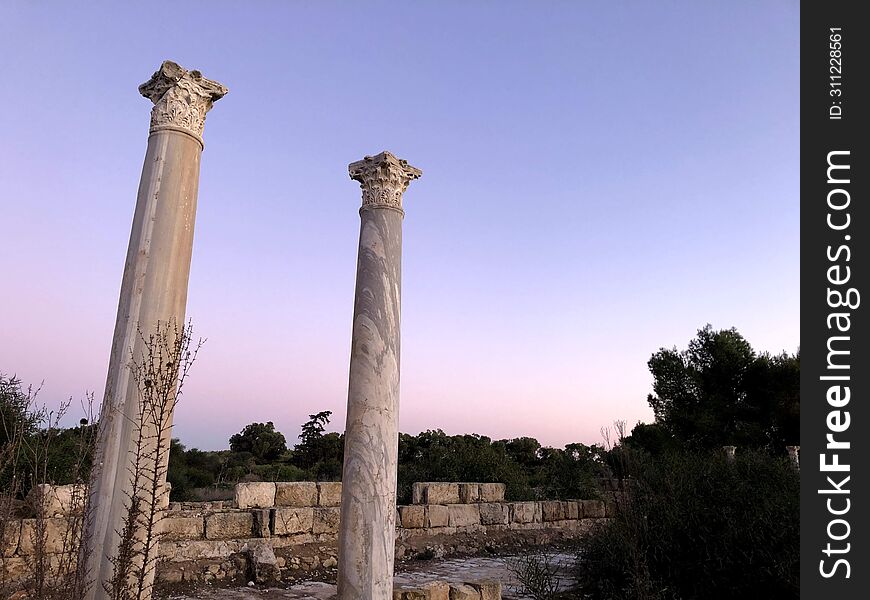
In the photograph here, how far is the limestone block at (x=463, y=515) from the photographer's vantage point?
13523 mm

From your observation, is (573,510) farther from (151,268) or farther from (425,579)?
(151,268)

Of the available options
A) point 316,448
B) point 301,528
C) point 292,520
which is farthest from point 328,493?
point 316,448

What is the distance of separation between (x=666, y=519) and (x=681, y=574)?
81 centimetres

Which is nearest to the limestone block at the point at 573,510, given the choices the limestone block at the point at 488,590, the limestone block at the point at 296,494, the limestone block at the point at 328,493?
the limestone block at the point at 328,493

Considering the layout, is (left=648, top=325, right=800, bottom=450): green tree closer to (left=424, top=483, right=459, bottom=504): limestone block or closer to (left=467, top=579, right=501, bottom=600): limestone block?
(left=424, top=483, right=459, bottom=504): limestone block

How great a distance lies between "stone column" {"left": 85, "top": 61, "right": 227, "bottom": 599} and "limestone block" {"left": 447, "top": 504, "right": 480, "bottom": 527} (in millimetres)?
9585

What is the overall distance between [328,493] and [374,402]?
19.0 feet

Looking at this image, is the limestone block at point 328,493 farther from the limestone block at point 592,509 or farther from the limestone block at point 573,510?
the limestone block at point 592,509

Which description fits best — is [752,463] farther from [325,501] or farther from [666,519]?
[325,501]

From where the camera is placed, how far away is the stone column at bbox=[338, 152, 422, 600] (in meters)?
6.52
